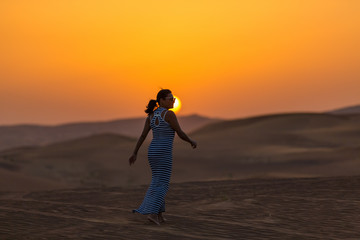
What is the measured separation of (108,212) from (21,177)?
1374cm

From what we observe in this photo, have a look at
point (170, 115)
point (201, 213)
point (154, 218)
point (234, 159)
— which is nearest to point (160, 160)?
point (170, 115)

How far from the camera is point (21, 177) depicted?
23.7 meters

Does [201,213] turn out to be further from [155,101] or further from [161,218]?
[155,101]

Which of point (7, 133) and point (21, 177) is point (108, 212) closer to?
point (21, 177)

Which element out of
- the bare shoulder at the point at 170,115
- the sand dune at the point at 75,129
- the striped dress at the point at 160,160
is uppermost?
the sand dune at the point at 75,129

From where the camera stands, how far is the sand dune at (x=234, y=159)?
2712cm

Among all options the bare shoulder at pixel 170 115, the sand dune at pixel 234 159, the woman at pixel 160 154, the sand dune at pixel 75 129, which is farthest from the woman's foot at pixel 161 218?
the sand dune at pixel 75 129

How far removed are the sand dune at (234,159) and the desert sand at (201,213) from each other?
28.5 ft

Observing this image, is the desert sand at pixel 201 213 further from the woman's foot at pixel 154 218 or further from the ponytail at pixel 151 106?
the ponytail at pixel 151 106

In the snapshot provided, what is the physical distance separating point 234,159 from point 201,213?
22.7 m

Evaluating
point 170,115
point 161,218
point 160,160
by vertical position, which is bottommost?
point 161,218

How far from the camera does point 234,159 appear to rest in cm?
3303

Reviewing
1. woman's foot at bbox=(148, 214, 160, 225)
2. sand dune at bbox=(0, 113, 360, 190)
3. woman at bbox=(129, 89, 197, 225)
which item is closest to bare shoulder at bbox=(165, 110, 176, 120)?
woman at bbox=(129, 89, 197, 225)

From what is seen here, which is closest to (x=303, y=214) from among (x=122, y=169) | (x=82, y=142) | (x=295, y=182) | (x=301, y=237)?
(x=301, y=237)
